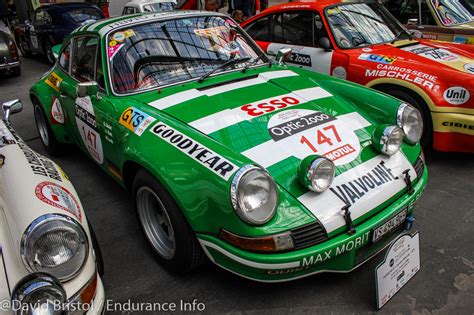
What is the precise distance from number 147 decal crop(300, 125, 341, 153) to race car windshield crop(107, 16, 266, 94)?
1.11 metres

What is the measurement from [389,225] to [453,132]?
2019mm

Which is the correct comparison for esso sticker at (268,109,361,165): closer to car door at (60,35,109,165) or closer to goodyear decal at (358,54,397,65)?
car door at (60,35,109,165)

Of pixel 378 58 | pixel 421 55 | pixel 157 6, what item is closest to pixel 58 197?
pixel 378 58

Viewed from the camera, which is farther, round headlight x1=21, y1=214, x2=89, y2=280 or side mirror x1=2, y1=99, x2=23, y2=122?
side mirror x1=2, y1=99, x2=23, y2=122

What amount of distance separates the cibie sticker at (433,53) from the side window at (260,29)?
1868 mm

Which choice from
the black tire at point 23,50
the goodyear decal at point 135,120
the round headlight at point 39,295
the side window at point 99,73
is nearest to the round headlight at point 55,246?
the round headlight at point 39,295

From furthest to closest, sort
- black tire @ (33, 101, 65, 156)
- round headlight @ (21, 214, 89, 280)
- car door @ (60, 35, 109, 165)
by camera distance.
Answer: black tire @ (33, 101, 65, 156) → car door @ (60, 35, 109, 165) → round headlight @ (21, 214, 89, 280)

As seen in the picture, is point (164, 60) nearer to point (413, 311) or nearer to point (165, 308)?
point (165, 308)

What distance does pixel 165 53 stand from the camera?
3.17 m

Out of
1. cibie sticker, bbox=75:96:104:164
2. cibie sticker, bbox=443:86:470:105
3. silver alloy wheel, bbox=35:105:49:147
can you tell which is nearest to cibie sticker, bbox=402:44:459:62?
cibie sticker, bbox=443:86:470:105

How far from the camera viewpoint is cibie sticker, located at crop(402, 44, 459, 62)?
415cm

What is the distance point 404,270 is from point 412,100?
2245 mm

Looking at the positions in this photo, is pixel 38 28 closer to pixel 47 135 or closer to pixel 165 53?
pixel 47 135

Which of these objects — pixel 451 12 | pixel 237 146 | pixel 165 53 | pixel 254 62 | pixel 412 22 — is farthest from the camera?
pixel 451 12
